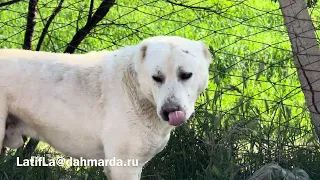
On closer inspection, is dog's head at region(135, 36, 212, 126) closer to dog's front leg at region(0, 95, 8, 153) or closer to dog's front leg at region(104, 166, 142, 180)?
dog's front leg at region(104, 166, 142, 180)

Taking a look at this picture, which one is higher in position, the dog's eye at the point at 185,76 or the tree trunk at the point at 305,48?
the tree trunk at the point at 305,48

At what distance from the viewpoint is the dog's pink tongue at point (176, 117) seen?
4711 millimetres

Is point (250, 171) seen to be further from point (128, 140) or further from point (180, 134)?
point (128, 140)

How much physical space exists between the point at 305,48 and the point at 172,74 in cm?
164

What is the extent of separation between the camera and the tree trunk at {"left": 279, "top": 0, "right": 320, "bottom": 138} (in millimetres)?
6055

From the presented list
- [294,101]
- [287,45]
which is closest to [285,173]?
[294,101]

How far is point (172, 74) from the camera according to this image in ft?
15.7

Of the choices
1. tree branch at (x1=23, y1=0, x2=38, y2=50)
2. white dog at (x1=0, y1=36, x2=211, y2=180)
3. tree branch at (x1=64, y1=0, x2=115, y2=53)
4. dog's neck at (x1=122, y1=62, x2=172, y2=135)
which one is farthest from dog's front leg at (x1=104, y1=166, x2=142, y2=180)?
tree branch at (x1=23, y1=0, x2=38, y2=50)

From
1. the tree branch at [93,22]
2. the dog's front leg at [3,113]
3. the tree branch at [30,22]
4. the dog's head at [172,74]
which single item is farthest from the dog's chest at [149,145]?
the tree branch at [30,22]

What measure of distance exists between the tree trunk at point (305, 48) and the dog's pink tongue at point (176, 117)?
1.66 m

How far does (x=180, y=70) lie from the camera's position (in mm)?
4773

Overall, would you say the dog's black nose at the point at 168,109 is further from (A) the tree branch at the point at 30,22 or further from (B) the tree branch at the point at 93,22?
(A) the tree branch at the point at 30,22

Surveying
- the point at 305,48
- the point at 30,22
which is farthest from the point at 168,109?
the point at 30,22

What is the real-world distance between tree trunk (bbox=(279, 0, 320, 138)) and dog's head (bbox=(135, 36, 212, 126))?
1289 mm
